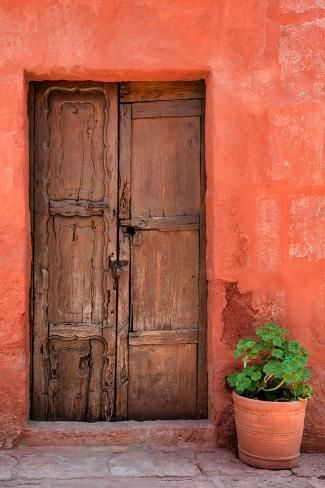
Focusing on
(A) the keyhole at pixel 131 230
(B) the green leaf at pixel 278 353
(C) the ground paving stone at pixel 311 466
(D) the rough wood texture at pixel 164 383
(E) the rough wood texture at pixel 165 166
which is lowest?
(C) the ground paving stone at pixel 311 466

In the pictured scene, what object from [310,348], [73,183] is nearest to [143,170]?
[73,183]

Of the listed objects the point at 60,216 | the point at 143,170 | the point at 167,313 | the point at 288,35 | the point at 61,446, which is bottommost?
the point at 61,446

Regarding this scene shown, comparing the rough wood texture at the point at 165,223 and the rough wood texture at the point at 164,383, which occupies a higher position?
the rough wood texture at the point at 165,223

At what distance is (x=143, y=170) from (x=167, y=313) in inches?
34.3

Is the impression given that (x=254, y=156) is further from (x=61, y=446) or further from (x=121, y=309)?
(x=61, y=446)

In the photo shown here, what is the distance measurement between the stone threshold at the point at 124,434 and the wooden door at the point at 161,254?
18 centimetres

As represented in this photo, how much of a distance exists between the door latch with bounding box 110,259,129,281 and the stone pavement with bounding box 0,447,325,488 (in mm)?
987

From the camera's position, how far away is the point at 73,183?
3.81 metres

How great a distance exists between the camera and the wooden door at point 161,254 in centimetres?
382

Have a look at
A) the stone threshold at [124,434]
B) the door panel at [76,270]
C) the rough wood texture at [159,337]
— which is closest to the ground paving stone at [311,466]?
the stone threshold at [124,434]

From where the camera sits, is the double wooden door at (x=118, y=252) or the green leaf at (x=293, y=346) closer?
the green leaf at (x=293, y=346)

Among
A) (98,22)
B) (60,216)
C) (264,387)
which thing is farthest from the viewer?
(60,216)

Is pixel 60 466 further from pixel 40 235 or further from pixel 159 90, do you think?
pixel 159 90

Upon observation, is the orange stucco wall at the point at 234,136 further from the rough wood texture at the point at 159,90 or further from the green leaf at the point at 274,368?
the green leaf at the point at 274,368
